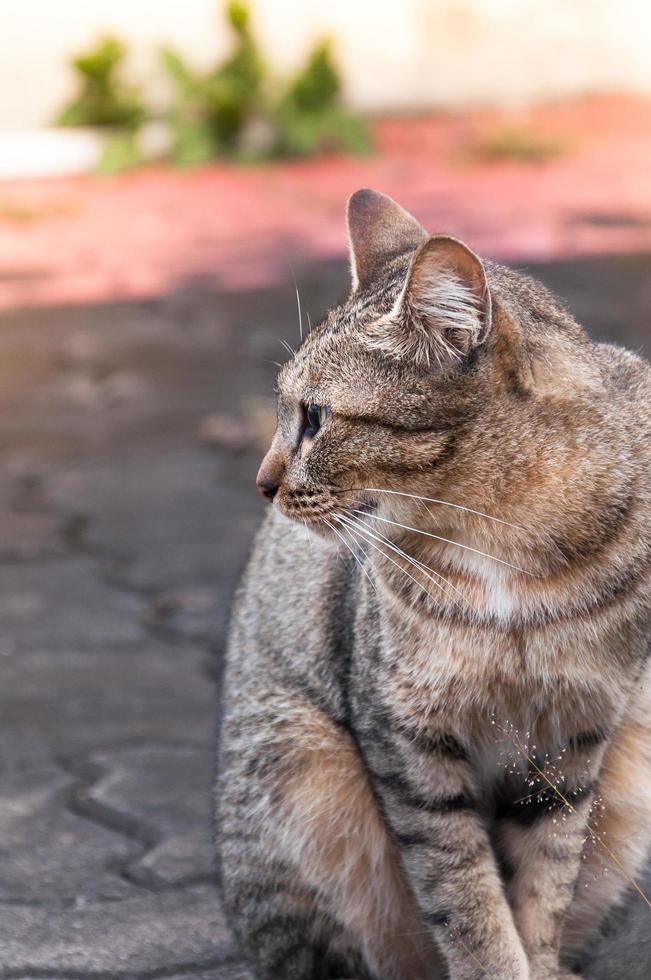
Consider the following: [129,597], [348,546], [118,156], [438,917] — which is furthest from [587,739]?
[118,156]

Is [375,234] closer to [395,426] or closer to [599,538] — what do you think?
[395,426]

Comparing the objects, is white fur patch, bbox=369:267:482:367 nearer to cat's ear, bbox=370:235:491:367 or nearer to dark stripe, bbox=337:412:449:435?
cat's ear, bbox=370:235:491:367

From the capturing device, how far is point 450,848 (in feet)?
8.29

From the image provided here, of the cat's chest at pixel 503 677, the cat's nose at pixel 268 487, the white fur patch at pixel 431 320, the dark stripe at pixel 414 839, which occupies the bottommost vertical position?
the dark stripe at pixel 414 839

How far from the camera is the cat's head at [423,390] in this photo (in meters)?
2.35

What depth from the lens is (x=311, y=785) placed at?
8.96ft

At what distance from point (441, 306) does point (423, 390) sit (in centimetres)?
16

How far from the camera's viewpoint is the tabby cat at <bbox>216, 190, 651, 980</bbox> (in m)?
2.41

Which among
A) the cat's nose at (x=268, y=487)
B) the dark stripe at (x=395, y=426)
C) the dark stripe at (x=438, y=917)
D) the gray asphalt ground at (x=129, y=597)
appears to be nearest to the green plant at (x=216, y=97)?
the gray asphalt ground at (x=129, y=597)

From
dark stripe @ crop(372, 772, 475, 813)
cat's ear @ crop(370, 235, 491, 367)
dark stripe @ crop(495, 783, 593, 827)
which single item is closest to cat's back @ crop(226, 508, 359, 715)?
dark stripe @ crop(372, 772, 475, 813)

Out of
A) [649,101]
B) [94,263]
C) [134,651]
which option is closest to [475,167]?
[649,101]

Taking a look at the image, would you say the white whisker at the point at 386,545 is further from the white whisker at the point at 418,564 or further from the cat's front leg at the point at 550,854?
the cat's front leg at the point at 550,854

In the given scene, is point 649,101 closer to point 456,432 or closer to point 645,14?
point 645,14

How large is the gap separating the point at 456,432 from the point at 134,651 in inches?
93.7
